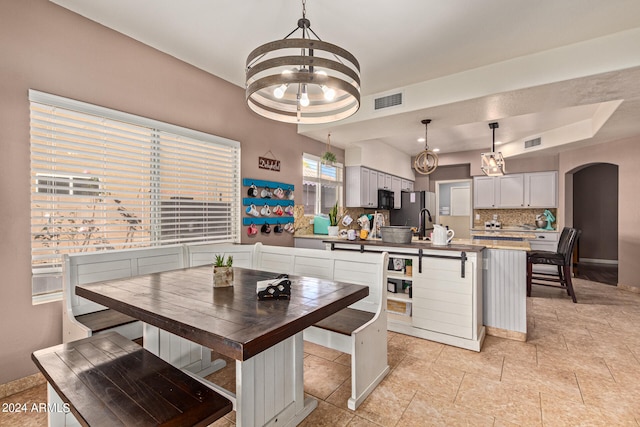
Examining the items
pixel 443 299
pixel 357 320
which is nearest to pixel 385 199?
pixel 443 299

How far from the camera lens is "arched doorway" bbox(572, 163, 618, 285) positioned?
7156 mm

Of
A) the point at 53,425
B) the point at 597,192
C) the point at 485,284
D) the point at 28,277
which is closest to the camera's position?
the point at 53,425

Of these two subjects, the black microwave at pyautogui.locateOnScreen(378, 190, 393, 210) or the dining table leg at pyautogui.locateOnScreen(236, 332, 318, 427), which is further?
the black microwave at pyautogui.locateOnScreen(378, 190, 393, 210)

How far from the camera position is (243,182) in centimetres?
389

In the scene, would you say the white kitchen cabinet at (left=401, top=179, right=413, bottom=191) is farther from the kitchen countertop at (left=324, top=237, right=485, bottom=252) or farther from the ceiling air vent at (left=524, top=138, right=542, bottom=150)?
the kitchen countertop at (left=324, top=237, right=485, bottom=252)

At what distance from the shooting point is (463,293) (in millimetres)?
2924

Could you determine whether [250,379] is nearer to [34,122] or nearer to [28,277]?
[28,277]

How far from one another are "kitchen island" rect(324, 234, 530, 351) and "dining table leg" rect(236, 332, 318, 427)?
154 centimetres

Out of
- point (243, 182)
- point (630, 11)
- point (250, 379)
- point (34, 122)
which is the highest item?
point (630, 11)

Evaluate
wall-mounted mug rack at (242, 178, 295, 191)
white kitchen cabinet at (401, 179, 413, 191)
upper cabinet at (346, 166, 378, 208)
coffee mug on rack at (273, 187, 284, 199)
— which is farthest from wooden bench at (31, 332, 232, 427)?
white kitchen cabinet at (401, 179, 413, 191)

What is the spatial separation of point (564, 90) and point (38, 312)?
16.3ft

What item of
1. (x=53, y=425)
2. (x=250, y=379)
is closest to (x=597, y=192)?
(x=250, y=379)

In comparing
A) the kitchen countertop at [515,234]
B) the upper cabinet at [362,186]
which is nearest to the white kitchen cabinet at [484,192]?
the kitchen countertop at [515,234]

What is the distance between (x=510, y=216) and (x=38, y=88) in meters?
8.23
